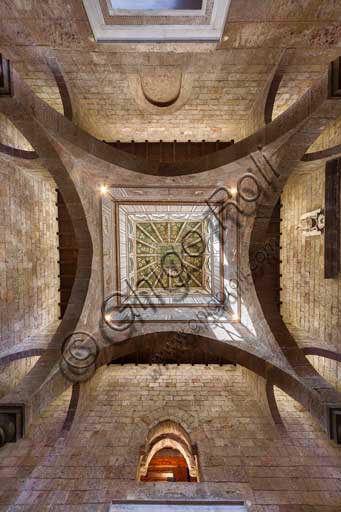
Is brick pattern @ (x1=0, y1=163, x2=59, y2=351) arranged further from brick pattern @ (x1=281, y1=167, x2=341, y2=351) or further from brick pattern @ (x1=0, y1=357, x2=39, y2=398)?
brick pattern @ (x1=281, y1=167, x2=341, y2=351)

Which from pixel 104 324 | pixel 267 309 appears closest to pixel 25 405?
pixel 104 324

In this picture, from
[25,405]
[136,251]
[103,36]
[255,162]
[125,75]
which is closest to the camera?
[25,405]

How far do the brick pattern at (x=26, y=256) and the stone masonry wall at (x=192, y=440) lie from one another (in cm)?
262

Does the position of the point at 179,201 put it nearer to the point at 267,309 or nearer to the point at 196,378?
the point at 267,309

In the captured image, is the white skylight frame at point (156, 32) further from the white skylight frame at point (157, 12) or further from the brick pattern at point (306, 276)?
the brick pattern at point (306, 276)

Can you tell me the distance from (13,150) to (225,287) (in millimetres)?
6926

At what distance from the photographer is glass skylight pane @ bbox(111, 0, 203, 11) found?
4.61m

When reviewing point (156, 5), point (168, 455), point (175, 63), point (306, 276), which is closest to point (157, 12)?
point (156, 5)

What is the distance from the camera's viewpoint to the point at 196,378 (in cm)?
775

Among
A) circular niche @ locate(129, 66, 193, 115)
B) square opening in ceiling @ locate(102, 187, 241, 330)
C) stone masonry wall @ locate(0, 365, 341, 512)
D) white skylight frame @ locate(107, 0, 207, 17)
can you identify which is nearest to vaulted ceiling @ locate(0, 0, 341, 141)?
circular niche @ locate(129, 66, 193, 115)

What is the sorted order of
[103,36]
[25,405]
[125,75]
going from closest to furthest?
[25,405] → [103,36] → [125,75]

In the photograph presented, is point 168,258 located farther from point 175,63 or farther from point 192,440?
point 175,63

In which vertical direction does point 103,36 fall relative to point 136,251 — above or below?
above

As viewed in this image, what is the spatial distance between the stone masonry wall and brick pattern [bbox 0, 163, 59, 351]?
2.62 metres
